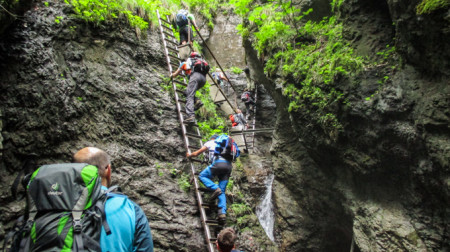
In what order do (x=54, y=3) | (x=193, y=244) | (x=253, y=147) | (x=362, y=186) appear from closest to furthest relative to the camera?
1. (x=193, y=244)
2. (x=54, y=3)
3. (x=362, y=186)
4. (x=253, y=147)

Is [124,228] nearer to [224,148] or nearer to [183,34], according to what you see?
[224,148]

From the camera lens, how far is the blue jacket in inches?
84.5

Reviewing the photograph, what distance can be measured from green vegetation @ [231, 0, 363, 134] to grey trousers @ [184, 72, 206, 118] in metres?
2.42

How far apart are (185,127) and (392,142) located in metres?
4.56

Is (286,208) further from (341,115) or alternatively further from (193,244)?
(193,244)

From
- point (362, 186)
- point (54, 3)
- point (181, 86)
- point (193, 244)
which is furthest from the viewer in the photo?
point (181, 86)

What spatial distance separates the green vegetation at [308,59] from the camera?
6.19m

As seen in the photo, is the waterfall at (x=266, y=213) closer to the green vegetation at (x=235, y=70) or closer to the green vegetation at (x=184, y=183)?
the green vegetation at (x=184, y=183)

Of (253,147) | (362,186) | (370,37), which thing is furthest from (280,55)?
(253,147)

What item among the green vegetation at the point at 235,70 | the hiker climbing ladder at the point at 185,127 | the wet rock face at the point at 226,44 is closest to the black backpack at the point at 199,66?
the hiker climbing ladder at the point at 185,127

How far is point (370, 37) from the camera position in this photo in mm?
5945

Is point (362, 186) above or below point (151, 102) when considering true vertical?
below

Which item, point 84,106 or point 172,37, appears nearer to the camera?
point 84,106

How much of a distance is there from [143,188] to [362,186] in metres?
5.02
